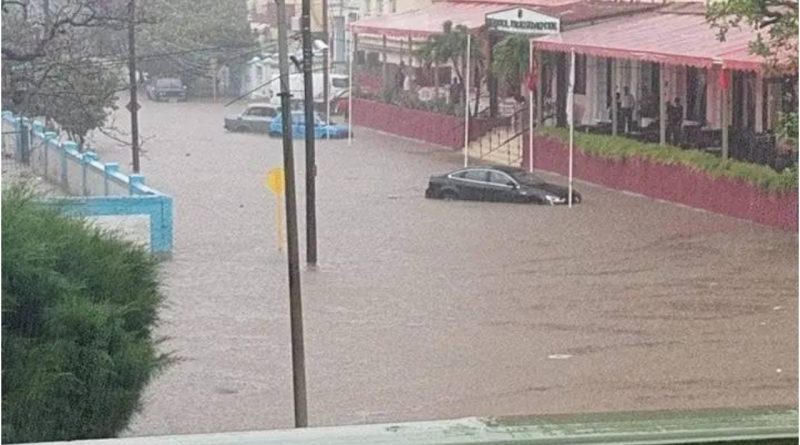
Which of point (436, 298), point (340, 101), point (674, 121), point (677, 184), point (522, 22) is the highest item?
point (522, 22)

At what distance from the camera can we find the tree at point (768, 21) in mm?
2766

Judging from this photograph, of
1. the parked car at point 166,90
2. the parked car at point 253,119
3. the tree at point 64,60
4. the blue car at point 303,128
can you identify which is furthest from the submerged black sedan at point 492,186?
the tree at point 64,60

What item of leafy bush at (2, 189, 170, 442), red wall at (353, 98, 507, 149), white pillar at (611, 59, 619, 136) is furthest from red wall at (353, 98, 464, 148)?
leafy bush at (2, 189, 170, 442)

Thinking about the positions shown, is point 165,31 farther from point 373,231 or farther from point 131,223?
point 373,231

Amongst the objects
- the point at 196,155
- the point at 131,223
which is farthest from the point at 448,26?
the point at 131,223

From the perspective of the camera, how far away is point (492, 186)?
2.68m

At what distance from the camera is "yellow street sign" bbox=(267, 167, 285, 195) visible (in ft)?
7.52

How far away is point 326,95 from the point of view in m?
2.22

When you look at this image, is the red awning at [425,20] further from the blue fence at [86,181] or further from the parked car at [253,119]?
the blue fence at [86,181]

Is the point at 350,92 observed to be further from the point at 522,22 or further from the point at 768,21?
the point at 768,21

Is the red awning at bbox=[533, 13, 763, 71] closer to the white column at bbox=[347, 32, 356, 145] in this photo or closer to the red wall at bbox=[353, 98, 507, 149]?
the red wall at bbox=[353, 98, 507, 149]

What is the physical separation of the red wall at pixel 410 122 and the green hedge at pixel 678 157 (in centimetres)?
15

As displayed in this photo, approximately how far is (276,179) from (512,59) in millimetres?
417

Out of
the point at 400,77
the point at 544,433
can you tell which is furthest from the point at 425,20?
the point at 544,433
